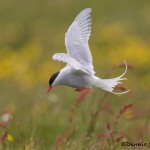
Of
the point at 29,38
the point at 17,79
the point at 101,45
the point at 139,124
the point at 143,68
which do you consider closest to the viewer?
the point at 139,124

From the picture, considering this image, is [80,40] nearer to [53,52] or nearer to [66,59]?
[66,59]

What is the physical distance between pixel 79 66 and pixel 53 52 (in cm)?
996

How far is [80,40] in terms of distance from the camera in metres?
5.80

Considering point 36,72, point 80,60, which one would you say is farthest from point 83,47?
point 36,72

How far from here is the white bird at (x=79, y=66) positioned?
529 cm

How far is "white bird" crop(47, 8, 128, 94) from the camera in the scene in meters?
5.29

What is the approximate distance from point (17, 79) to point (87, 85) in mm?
6446

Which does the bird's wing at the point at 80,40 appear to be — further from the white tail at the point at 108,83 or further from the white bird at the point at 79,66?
the white tail at the point at 108,83

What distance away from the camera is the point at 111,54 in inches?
550

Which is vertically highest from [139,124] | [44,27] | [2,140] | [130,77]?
[2,140]

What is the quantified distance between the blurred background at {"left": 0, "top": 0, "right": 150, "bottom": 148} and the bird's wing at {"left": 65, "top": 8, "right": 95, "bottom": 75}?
0.83 meters

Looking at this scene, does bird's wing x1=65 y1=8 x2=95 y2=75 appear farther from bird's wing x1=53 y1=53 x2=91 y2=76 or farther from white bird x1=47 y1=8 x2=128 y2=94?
bird's wing x1=53 y1=53 x2=91 y2=76

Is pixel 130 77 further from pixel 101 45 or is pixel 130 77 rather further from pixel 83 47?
pixel 83 47

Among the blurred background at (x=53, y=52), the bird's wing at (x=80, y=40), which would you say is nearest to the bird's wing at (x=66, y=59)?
the bird's wing at (x=80, y=40)
